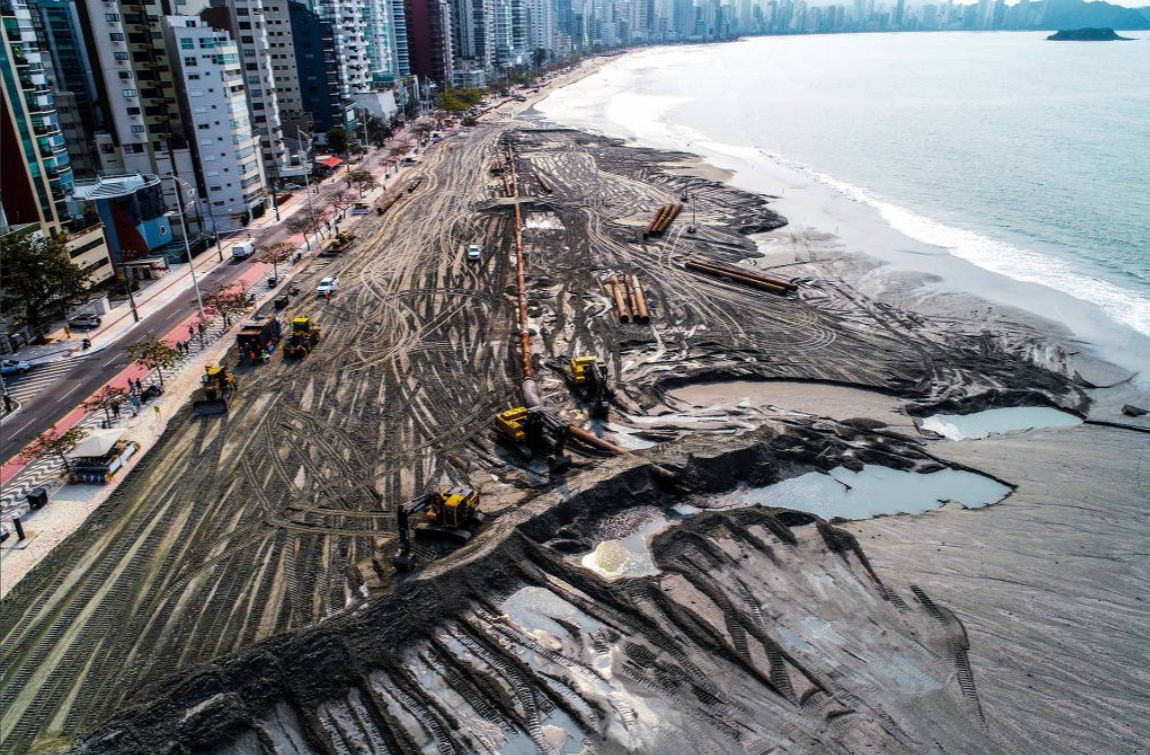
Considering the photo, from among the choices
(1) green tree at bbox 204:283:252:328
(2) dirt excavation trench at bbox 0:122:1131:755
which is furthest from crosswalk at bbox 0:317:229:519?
(1) green tree at bbox 204:283:252:328

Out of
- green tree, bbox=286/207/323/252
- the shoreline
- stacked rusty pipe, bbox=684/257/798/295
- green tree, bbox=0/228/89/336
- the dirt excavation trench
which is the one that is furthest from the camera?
green tree, bbox=286/207/323/252

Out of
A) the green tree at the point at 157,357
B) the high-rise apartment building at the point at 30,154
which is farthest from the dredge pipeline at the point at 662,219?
the high-rise apartment building at the point at 30,154

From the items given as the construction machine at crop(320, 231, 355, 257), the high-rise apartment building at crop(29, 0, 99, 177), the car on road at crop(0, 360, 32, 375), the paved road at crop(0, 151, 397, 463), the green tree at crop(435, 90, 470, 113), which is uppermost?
the high-rise apartment building at crop(29, 0, 99, 177)

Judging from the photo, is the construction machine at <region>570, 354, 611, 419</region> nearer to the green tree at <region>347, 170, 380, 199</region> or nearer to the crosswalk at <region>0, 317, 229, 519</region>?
the crosswalk at <region>0, 317, 229, 519</region>

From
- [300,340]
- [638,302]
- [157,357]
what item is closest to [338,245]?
[300,340]

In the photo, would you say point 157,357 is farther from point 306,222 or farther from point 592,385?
point 306,222

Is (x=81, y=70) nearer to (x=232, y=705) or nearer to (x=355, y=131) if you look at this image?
(x=355, y=131)
